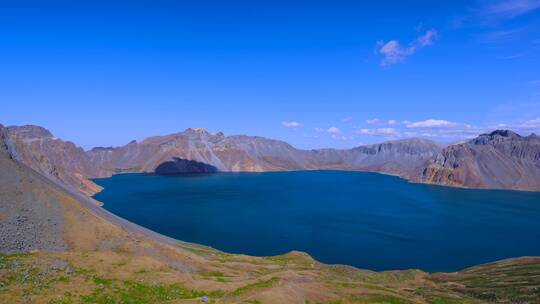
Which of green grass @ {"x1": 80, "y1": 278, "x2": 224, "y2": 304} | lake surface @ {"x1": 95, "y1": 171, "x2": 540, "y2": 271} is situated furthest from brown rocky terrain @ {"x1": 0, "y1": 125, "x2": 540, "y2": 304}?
lake surface @ {"x1": 95, "y1": 171, "x2": 540, "y2": 271}

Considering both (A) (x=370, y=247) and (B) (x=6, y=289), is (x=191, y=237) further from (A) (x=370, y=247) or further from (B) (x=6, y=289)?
(B) (x=6, y=289)

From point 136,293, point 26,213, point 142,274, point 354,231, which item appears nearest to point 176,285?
point 136,293

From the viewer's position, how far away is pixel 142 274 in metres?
49.6

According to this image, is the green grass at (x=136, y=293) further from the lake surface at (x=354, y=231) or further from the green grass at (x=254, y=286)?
the lake surface at (x=354, y=231)

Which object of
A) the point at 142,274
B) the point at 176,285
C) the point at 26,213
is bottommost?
the point at 176,285

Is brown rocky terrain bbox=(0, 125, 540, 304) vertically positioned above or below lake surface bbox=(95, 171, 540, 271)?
above

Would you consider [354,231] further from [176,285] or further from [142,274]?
[176,285]

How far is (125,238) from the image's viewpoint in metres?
67.9

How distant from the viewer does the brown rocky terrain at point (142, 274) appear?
42500 millimetres

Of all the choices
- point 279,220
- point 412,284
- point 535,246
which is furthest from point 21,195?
point 535,246

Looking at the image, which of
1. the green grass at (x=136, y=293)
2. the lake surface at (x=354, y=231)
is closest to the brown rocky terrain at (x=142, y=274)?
the green grass at (x=136, y=293)

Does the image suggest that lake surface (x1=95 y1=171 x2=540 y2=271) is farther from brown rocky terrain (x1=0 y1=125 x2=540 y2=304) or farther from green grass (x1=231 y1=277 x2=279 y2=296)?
green grass (x1=231 y1=277 x2=279 y2=296)

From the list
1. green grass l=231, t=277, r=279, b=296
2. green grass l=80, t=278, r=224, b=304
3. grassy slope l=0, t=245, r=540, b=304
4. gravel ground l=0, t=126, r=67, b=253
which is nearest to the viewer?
green grass l=80, t=278, r=224, b=304

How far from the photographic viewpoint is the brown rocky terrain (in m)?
42.5
